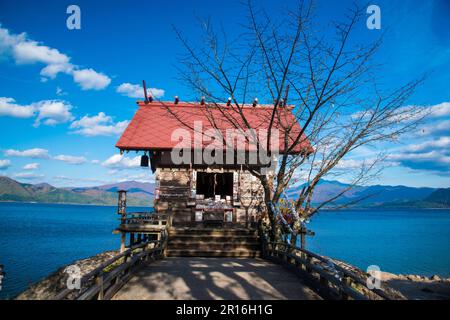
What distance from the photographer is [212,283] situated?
Answer: 6.56 metres

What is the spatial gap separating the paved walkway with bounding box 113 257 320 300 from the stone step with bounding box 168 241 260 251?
94.5 inches

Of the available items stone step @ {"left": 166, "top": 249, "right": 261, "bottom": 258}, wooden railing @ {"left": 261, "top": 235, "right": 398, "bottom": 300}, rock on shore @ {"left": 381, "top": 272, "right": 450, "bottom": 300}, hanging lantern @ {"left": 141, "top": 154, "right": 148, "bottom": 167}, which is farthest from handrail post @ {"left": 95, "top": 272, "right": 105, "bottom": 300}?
rock on shore @ {"left": 381, "top": 272, "right": 450, "bottom": 300}

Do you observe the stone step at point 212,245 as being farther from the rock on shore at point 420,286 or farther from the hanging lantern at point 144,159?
the rock on shore at point 420,286

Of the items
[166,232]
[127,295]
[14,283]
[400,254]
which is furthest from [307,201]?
[400,254]

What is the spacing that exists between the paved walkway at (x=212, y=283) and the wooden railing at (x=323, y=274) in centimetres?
23

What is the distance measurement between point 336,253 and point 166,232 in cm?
3473

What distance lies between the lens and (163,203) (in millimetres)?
14984

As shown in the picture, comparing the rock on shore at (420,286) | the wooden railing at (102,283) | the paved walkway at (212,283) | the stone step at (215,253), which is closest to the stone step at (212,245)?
the stone step at (215,253)

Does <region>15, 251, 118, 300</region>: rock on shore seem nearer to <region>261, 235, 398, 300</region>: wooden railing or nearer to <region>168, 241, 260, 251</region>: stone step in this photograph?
<region>168, 241, 260, 251</region>: stone step

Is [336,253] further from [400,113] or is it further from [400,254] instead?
[400,113]

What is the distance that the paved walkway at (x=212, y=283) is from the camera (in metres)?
5.79

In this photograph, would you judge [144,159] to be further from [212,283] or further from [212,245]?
[212,283]

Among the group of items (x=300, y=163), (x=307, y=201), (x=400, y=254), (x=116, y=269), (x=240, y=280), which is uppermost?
(x=300, y=163)

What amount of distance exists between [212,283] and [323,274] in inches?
93.6
